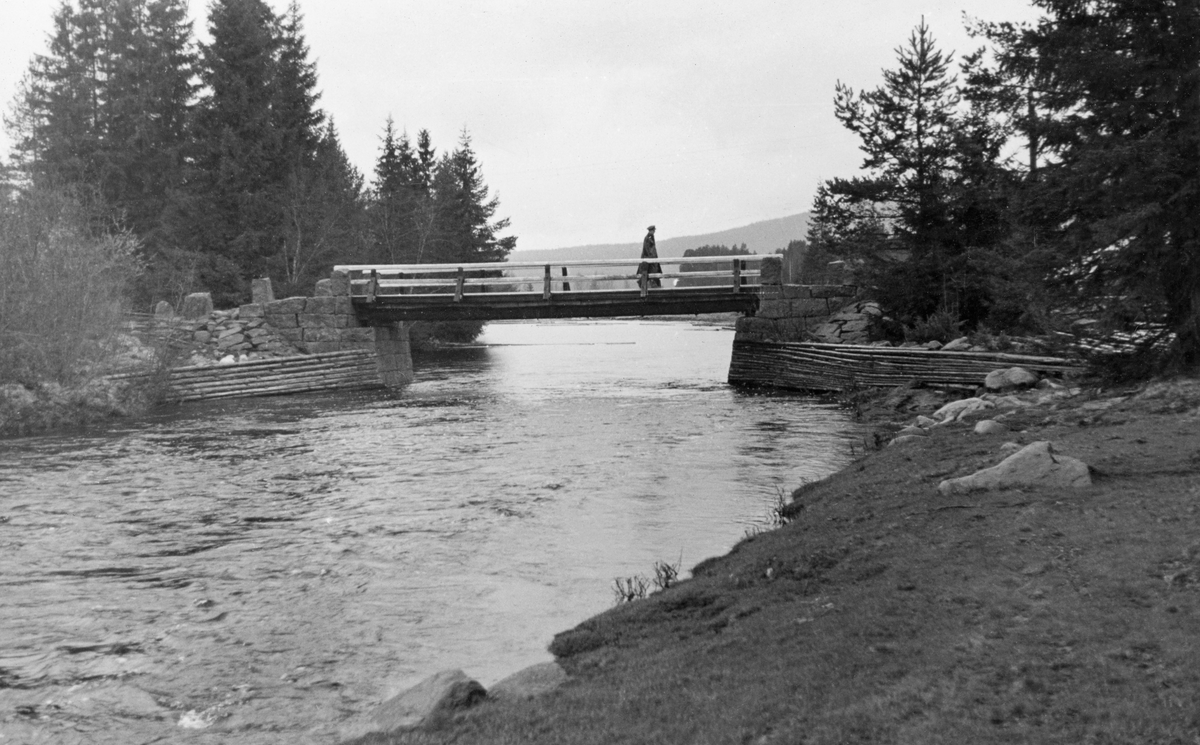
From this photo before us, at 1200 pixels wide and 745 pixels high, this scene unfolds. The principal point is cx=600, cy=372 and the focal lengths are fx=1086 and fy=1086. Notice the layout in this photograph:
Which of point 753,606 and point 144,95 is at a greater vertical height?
point 144,95

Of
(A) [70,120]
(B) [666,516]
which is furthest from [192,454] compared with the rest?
(A) [70,120]

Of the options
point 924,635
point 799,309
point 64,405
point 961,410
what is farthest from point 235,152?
point 924,635

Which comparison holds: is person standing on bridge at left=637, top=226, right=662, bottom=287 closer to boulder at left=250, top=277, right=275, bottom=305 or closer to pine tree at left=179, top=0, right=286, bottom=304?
boulder at left=250, top=277, right=275, bottom=305

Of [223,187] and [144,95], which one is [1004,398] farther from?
[144,95]

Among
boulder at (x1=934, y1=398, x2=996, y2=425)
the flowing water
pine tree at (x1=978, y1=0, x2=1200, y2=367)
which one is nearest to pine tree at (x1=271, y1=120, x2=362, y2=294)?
the flowing water

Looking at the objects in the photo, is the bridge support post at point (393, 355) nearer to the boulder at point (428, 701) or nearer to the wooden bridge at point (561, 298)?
the wooden bridge at point (561, 298)

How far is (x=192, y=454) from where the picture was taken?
56.6 feet

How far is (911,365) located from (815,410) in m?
2.98

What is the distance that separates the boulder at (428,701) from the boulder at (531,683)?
0.11 m

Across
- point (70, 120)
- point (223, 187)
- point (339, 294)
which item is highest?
point (70, 120)

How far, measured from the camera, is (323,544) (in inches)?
428

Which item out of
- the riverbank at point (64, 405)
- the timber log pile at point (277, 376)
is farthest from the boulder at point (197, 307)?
the riverbank at point (64, 405)

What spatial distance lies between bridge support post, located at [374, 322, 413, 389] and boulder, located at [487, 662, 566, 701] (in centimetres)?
2523

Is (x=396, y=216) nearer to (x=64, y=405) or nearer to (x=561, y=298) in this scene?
(x=561, y=298)
